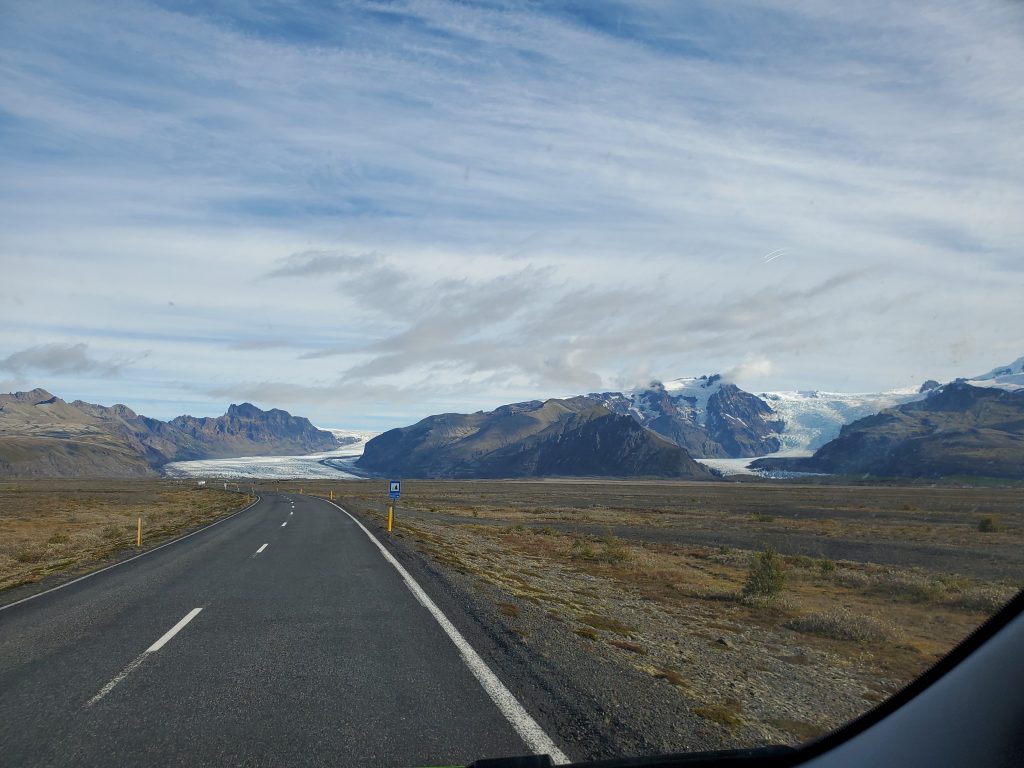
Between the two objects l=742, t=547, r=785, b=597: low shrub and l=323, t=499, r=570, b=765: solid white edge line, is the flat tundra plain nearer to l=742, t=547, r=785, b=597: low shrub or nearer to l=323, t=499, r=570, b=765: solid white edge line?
l=742, t=547, r=785, b=597: low shrub

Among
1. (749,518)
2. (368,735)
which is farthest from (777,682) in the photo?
(749,518)

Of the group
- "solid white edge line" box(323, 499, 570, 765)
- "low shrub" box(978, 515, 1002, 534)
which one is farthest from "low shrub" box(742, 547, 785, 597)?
"low shrub" box(978, 515, 1002, 534)

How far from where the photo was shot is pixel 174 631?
9.27 meters

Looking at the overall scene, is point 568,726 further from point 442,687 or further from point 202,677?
point 202,677

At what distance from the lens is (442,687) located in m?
6.72

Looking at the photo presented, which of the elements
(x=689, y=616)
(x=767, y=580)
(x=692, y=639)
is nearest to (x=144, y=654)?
(x=692, y=639)

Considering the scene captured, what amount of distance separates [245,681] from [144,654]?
201 cm

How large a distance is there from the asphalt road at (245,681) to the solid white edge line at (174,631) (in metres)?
0.05

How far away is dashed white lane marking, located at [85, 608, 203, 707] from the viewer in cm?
655

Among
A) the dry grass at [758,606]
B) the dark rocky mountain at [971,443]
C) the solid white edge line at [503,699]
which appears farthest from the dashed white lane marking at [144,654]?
the dark rocky mountain at [971,443]

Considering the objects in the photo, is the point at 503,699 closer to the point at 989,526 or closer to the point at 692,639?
the point at 692,639

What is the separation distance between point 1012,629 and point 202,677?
734 cm

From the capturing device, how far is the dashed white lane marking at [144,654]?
21.5ft

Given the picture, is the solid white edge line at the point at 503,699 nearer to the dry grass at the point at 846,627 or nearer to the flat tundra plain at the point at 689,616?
the flat tundra plain at the point at 689,616
